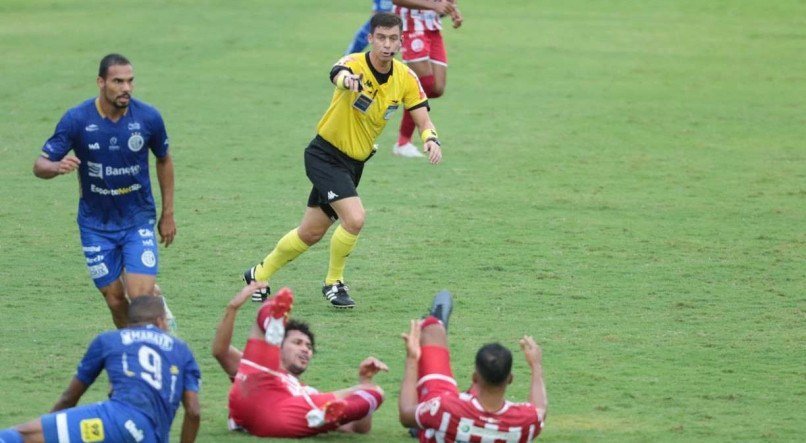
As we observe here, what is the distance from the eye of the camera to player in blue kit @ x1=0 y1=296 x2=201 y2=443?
7164mm

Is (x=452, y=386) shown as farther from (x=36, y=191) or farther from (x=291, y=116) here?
(x=291, y=116)

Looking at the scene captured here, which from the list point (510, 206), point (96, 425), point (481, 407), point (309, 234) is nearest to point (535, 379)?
point (481, 407)

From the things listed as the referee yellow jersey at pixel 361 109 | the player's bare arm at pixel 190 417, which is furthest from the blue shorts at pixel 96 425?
the referee yellow jersey at pixel 361 109

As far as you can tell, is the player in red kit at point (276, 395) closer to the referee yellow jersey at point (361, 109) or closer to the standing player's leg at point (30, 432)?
the standing player's leg at point (30, 432)

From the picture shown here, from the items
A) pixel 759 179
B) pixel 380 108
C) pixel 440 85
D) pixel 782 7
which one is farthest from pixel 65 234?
pixel 782 7

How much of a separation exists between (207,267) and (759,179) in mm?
7745

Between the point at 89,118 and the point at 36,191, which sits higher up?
the point at 89,118

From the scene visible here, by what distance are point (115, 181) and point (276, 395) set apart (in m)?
2.20

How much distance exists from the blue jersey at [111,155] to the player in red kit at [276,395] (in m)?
1.63

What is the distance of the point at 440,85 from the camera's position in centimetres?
1733

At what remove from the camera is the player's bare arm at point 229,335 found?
817 cm

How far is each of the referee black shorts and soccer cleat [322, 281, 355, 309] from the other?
0.59 metres

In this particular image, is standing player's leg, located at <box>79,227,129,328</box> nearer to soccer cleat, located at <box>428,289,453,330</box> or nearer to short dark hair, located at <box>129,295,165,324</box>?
short dark hair, located at <box>129,295,165,324</box>

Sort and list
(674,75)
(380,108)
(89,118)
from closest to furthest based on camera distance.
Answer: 1. (89,118)
2. (380,108)
3. (674,75)
